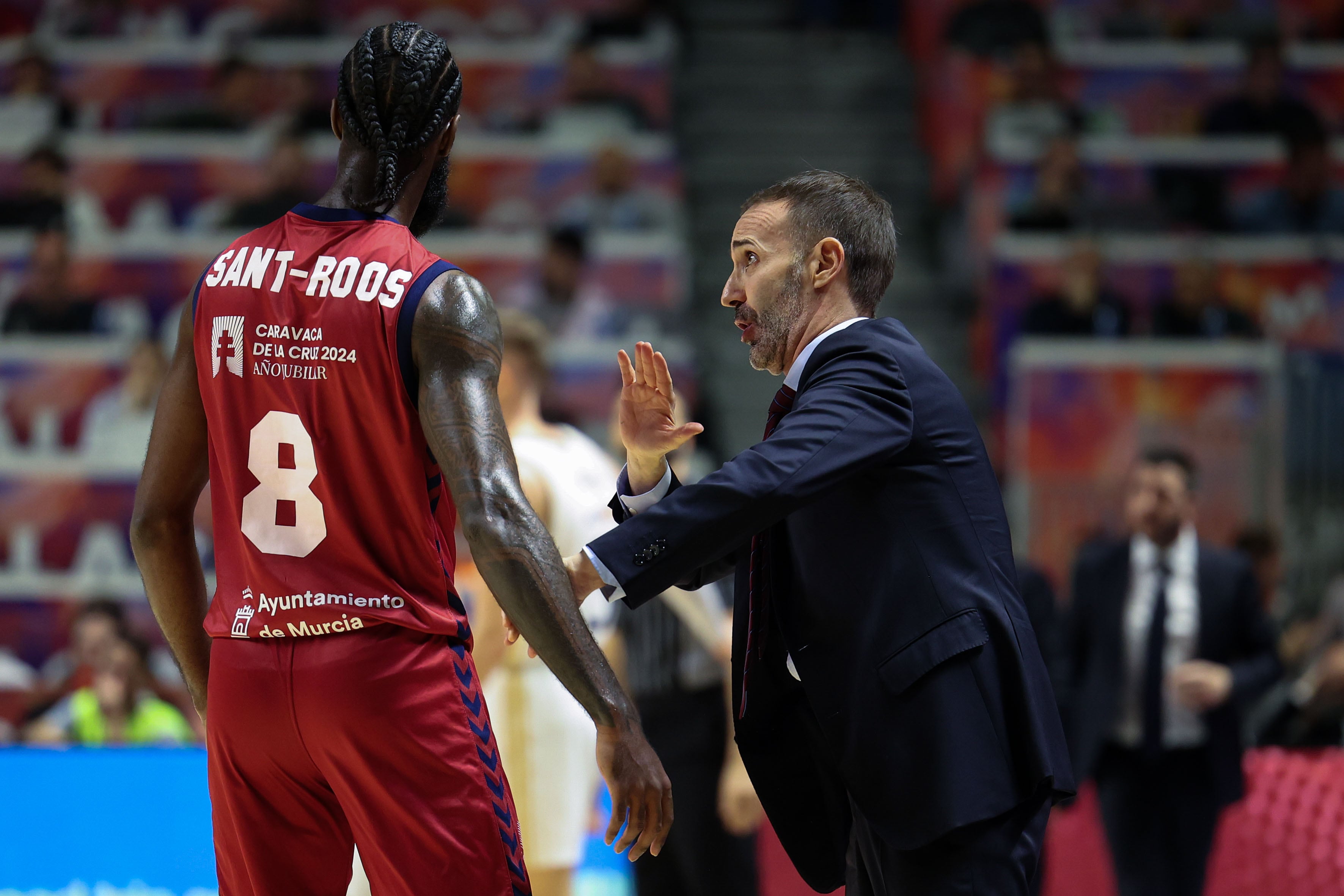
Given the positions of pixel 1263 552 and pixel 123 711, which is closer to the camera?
pixel 123 711

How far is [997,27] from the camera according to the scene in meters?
11.1

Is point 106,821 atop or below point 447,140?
below

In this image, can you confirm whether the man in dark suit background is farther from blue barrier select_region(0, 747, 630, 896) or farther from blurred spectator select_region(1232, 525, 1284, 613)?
blurred spectator select_region(1232, 525, 1284, 613)

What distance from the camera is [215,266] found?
2697mm

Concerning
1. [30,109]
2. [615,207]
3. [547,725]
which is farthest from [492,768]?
[30,109]

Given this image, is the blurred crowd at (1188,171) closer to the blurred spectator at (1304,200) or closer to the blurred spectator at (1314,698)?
the blurred spectator at (1304,200)

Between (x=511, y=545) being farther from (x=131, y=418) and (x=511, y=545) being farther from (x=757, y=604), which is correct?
(x=131, y=418)

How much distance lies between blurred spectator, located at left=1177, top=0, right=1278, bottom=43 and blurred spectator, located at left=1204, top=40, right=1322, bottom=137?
0.86m

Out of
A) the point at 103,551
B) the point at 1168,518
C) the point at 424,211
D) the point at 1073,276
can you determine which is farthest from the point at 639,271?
the point at 424,211

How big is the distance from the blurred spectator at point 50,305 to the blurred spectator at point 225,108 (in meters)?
1.69

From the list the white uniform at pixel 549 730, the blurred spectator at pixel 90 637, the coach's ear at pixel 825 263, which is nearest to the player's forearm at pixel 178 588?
the coach's ear at pixel 825 263

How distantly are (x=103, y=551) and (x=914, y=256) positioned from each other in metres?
6.62

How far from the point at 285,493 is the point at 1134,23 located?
1056cm

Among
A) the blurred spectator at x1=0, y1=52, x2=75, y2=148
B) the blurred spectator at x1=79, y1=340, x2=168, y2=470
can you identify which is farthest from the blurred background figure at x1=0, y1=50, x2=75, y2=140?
the blurred spectator at x1=79, y1=340, x2=168, y2=470
